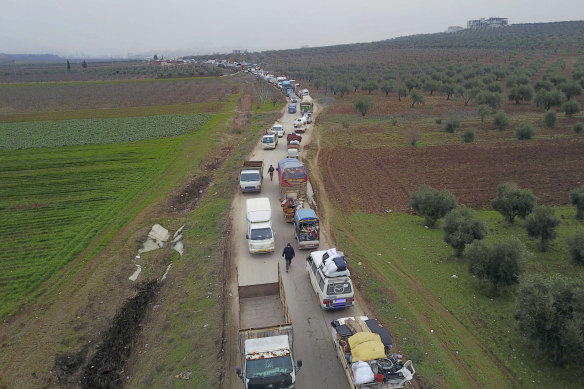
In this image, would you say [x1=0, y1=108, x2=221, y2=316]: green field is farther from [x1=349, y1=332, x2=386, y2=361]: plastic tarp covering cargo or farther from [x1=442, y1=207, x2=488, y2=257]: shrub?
[x1=442, y1=207, x2=488, y2=257]: shrub

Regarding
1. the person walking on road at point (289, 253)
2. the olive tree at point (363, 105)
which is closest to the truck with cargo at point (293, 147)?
the person walking on road at point (289, 253)

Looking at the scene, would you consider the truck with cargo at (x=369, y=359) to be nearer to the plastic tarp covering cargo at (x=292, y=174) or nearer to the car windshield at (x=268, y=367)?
the car windshield at (x=268, y=367)

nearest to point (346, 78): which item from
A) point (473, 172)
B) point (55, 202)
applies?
point (473, 172)

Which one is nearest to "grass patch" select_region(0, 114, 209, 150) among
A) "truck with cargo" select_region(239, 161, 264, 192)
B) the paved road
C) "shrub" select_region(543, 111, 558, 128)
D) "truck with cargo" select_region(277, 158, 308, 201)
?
"truck with cargo" select_region(239, 161, 264, 192)

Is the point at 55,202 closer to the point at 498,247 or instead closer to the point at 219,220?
the point at 219,220

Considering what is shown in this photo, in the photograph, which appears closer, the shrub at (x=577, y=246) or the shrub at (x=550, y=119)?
the shrub at (x=577, y=246)

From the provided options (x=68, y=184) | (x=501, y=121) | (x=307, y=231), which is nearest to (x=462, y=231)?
(x=307, y=231)
